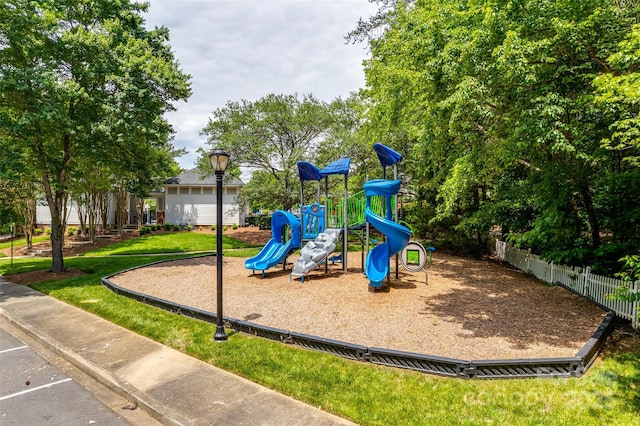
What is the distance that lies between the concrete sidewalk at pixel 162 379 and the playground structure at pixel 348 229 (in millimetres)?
5272

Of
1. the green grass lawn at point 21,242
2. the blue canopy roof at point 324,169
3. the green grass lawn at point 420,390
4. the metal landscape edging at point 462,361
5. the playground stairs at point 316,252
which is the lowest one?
the green grass lawn at point 420,390

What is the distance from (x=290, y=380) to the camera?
4.89 m

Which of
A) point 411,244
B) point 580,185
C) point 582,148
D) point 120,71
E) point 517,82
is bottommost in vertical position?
point 411,244

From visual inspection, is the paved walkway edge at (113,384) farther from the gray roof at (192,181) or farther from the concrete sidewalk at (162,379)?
the gray roof at (192,181)

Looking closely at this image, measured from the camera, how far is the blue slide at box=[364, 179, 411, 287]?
9.55 meters

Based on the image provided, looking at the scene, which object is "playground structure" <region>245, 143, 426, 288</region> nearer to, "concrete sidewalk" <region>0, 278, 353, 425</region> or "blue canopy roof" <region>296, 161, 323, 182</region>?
"blue canopy roof" <region>296, 161, 323, 182</region>

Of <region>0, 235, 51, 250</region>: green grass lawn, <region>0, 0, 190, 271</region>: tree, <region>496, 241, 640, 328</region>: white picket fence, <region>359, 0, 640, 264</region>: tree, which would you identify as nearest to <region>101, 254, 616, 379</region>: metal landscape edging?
<region>496, 241, 640, 328</region>: white picket fence

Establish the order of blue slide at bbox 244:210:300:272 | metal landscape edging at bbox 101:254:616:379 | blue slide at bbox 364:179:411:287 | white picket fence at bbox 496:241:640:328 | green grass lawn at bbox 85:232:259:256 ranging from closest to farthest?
1. metal landscape edging at bbox 101:254:616:379
2. white picket fence at bbox 496:241:640:328
3. blue slide at bbox 364:179:411:287
4. blue slide at bbox 244:210:300:272
5. green grass lawn at bbox 85:232:259:256

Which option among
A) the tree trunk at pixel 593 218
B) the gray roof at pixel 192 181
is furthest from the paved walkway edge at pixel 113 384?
the gray roof at pixel 192 181

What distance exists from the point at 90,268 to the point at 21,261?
6402 mm

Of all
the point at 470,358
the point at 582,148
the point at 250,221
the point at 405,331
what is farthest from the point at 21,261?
the point at 582,148

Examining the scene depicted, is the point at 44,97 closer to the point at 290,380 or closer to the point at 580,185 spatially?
the point at 290,380

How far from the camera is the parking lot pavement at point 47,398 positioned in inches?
169

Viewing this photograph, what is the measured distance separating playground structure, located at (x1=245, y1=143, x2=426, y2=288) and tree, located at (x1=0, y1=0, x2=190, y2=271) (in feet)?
19.8
